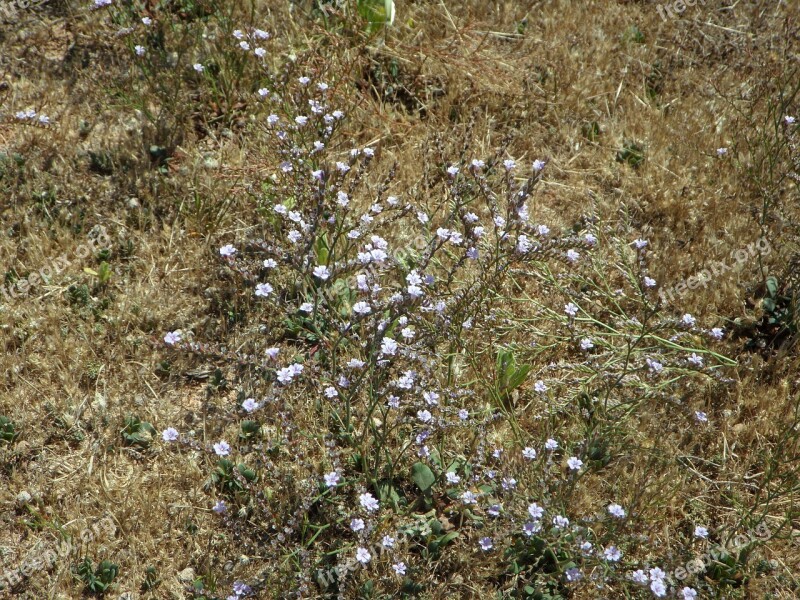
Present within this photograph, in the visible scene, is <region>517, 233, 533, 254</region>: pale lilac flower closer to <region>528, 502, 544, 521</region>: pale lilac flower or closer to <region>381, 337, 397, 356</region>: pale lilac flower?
<region>381, 337, 397, 356</region>: pale lilac flower

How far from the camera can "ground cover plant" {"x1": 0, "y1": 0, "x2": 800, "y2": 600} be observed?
2.93 m

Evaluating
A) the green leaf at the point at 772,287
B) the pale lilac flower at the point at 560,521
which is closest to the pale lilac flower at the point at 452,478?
the pale lilac flower at the point at 560,521

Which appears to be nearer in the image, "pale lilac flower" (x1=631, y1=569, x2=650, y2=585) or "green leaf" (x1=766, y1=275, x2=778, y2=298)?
"pale lilac flower" (x1=631, y1=569, x2=650, y2=585)

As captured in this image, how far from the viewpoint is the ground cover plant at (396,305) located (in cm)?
293

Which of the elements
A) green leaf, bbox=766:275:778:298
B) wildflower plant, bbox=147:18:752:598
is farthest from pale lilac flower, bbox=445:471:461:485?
green leaf, bbox=766:275:778:298

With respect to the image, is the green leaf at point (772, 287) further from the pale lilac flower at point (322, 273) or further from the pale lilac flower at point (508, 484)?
the pale lilac flower at point (322, 273)

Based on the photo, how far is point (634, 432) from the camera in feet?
10.8

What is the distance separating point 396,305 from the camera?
2.84 metres

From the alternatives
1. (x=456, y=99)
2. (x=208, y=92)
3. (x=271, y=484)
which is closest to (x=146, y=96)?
(x=208, y=92)

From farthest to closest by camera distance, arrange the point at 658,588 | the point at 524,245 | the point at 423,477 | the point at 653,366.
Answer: the point at 524,245
the point at 653,366
the point at 423,477
the point at 658,588

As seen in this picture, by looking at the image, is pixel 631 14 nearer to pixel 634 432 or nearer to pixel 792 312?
pixel 792 312

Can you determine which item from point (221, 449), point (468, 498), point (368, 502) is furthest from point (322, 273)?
point (468, 498)

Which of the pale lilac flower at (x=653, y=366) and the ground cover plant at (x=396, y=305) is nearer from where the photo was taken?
the ground cover plant at (x=396, y=305)

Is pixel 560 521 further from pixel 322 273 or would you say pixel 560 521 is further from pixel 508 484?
pixel 322 273
